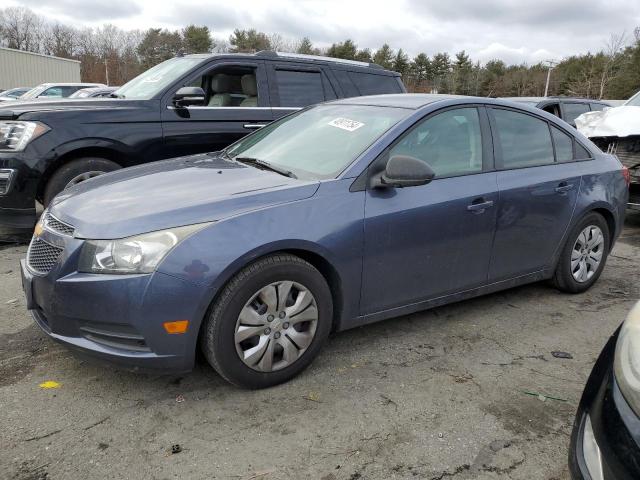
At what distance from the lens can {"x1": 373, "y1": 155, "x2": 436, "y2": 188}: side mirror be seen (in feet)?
9.70

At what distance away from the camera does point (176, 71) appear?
5723 mm

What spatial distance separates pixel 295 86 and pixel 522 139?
301 cm

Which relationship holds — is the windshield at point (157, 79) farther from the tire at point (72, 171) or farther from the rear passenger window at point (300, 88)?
the rear passenger window at point (300, 88)

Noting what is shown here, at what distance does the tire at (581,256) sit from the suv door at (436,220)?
102 cm

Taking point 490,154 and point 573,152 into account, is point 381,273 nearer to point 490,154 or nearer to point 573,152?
point 490,154

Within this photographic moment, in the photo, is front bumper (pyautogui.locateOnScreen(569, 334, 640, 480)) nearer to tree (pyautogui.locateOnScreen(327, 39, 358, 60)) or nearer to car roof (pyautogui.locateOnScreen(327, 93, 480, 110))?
car roof (pyautogui.locateOnScreen(327, 93, 480, 110))

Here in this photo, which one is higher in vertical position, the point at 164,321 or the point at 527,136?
the point at 527,136

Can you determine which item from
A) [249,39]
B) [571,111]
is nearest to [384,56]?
[249,39]

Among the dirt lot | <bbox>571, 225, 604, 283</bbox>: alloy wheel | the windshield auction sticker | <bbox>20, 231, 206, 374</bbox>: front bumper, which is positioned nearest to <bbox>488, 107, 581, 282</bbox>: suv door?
<bbox>571, 225, 604, 283</bbox>: alloy wheel

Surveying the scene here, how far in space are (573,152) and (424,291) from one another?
6.27 ft

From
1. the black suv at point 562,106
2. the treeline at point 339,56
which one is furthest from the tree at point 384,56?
the black suv at point 562,106

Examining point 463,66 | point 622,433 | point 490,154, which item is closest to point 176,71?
point 490,154

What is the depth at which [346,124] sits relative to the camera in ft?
11.4

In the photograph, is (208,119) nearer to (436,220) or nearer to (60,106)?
(60,106)
